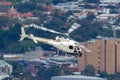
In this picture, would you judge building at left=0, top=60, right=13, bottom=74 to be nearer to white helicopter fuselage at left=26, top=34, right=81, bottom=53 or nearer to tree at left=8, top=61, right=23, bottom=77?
tree at left=8, top=61, right=23, bottom=77

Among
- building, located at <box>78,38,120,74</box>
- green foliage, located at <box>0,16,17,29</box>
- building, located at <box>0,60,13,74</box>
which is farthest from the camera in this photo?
green foliage, located at <box>0,16,17,29</box>

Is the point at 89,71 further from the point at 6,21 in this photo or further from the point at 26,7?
the point at 26,7

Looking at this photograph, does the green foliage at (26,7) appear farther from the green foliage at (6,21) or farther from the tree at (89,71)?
the tree at (89,71)

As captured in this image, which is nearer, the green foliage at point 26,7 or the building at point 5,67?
the building at point 5,67

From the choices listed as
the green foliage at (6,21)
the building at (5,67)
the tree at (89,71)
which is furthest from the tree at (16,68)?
the green foliage at (6,21)

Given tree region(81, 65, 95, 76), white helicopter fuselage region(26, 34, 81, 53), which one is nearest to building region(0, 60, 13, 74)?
tree region(81, 65, 95, 76)

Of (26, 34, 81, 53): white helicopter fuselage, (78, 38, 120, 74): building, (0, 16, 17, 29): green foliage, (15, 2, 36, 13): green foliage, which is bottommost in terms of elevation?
(78, 38, 120, 74): building
